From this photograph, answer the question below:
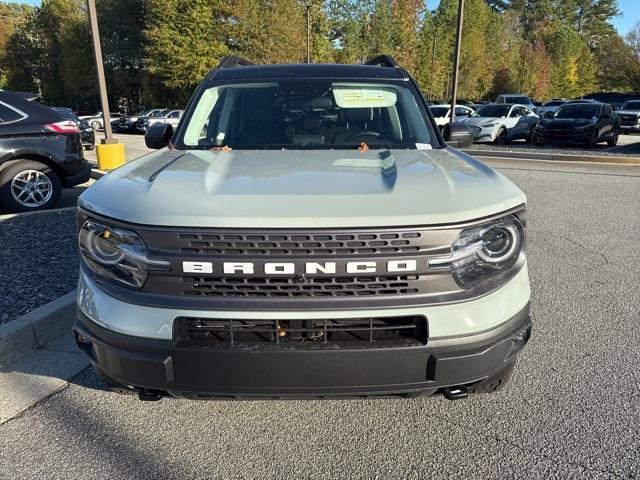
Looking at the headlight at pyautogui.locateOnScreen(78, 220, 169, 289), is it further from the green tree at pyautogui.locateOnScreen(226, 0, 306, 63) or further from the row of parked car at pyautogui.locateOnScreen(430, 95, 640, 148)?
the green tree at pyautogui.locateOnScreen(226, 0, 306, 63)

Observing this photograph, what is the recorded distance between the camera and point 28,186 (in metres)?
6.98

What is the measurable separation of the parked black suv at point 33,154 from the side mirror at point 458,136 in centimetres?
578

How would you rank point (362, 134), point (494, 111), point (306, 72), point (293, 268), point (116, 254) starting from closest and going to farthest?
1. point (293, 268)
2. point (116, 254)
3. point (362, 134)
4. point (306, 72)
5. point (494, 111)

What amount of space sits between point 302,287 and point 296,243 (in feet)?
0.57

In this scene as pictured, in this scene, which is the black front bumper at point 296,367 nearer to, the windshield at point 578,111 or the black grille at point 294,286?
the black grille at point 294,286

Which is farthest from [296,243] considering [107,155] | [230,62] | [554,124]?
[554,124]

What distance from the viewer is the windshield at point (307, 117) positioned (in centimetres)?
325

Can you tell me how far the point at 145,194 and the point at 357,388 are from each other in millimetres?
1204

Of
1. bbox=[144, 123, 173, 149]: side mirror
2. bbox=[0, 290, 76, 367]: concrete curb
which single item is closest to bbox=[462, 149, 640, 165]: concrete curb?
bbox=[144, 123, 173, 149]: side mirror

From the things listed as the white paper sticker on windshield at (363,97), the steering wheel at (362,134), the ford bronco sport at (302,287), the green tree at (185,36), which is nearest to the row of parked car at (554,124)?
the white paper sticker on windshield at (363,97)

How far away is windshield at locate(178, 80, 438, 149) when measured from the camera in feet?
10.7

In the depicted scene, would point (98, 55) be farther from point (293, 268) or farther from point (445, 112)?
point (445, 112)

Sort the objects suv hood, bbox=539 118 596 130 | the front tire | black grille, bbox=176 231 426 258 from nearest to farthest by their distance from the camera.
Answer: black grille, bbox=176 231 426 258 < the front tire < suv hood, bbox=539 118 596 130

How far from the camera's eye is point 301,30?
39.0 metres
